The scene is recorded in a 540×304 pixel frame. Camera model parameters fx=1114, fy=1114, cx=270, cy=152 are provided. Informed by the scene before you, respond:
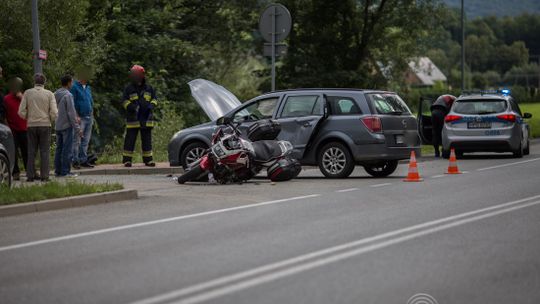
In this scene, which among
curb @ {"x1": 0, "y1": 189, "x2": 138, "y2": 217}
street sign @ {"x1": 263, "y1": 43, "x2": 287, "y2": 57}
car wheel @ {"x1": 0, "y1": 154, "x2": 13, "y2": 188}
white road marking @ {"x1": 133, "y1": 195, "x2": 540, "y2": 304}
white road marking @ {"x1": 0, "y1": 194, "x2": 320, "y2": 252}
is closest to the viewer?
white road marking @ {"x1": 133, "y1": 195, "x2": 540, "y2": 304}

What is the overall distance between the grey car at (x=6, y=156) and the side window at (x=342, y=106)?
5687 mm

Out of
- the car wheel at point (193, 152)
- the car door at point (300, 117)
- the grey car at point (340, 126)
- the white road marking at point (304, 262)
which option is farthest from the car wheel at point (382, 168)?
the white road marking at point (304, 262)

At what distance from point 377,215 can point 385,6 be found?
1586 inches

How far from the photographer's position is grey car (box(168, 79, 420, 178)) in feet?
61.7

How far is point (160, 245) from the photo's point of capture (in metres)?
10.1

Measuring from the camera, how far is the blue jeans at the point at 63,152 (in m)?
19.3

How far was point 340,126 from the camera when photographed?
62.4 ft

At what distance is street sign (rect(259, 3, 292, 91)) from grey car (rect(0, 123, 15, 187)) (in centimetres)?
754

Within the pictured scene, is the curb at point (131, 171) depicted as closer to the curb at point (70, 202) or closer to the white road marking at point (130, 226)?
the curb at point (70, 202)

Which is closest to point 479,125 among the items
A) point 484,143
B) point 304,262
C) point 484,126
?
point 484,126

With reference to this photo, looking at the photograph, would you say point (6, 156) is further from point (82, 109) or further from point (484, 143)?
point (484, 143)

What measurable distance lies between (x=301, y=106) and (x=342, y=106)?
0.78 m

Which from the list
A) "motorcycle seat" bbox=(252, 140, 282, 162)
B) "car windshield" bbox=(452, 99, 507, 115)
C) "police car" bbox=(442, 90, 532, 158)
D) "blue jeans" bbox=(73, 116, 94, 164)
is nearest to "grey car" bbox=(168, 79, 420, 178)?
"motorcycle seat" bbox=(252, 140, 282, 162)

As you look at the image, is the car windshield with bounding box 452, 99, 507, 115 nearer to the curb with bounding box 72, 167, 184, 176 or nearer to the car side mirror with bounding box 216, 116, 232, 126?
the curb with bounding box 72, 167, 184, 176
